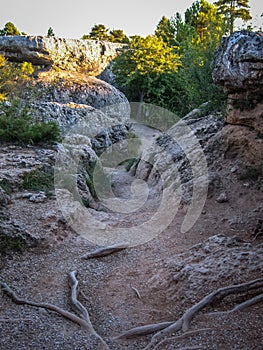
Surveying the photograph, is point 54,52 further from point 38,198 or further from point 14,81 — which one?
point 38,198

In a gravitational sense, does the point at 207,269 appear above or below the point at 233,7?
below

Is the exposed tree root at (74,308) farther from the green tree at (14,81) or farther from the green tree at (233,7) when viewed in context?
the green tree at (233,7)

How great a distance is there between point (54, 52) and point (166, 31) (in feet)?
34.3

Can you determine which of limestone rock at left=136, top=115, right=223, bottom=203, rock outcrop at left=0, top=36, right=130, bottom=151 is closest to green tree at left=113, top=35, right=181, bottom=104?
rock outcrop at left=0, top=36, right=130, bottom=151

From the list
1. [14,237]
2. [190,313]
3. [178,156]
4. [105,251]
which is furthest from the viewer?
[178,156]

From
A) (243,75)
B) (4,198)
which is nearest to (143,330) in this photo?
(4,198)

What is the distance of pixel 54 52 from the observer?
68.4ft

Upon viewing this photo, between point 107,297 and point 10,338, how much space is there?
4.15 feet

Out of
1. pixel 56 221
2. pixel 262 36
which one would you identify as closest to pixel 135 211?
pixel 56 221

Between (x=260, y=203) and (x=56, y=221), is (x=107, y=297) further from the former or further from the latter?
(x=260, y=203)

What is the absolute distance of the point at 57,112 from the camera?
1325cm

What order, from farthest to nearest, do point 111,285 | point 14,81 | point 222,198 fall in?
1. point 14,81
2. point 222,198
3. point 111,285

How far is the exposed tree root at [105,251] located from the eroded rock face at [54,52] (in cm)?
1797

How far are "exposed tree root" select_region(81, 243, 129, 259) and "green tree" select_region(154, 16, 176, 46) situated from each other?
23251 mm
